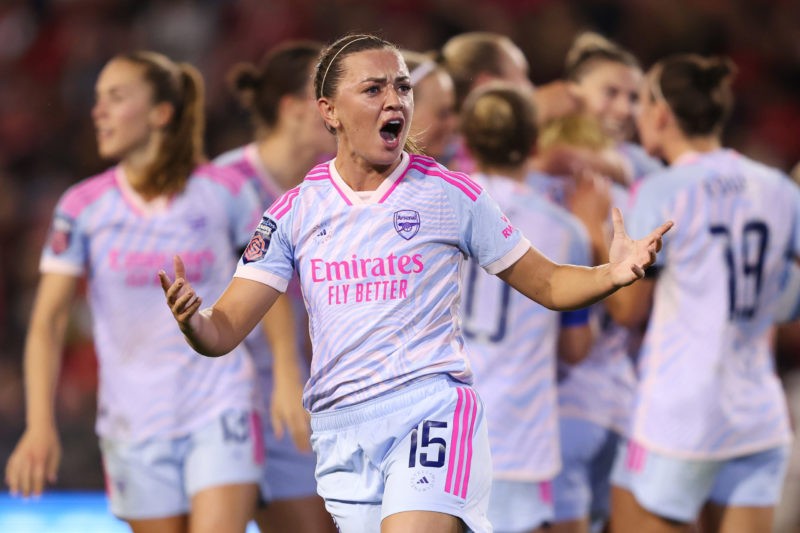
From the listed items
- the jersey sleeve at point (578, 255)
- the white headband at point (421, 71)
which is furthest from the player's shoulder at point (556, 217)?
the white headband at point (421, 71)

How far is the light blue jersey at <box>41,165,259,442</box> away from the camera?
4.98m

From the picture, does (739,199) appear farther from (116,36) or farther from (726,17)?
(116,36)

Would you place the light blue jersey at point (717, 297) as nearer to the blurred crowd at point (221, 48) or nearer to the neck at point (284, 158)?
the neck at point (284, 158)

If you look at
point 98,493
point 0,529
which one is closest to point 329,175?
point 0,529

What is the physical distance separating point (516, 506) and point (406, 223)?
186 cm

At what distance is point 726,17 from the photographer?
11.4m

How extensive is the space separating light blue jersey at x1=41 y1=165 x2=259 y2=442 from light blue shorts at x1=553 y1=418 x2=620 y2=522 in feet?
4.40

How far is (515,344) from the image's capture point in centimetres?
511

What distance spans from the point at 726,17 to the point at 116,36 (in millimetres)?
5413

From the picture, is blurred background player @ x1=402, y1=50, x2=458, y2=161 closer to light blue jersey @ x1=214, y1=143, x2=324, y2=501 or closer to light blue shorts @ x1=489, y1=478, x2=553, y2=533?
light blue jersey @ x1=214, y1=143, x2=324, y2=501

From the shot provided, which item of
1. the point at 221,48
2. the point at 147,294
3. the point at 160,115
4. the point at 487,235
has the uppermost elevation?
the point at 221,48

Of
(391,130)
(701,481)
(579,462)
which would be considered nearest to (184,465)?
(579,462)

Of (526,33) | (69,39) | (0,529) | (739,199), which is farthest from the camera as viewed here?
(69,39)

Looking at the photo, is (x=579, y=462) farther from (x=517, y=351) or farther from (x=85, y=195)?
(x=85, y=195)
